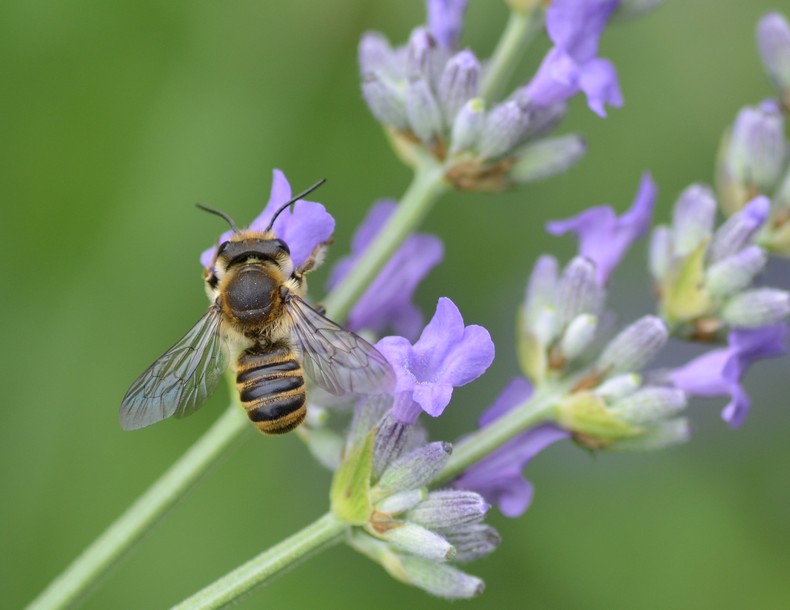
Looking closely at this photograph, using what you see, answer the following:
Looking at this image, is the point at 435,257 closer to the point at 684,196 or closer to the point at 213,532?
the point at 684,196

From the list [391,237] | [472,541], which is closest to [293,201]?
[391,237]

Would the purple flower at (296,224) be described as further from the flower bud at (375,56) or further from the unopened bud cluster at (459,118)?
the flower bud at (375,56)

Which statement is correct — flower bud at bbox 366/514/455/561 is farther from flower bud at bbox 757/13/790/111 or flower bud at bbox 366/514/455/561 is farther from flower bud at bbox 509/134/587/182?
flower bud at bbox 757/13/790/111

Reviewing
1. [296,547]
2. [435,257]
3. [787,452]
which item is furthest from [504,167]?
[787,452]

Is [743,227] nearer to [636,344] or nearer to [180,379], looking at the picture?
[636,344]

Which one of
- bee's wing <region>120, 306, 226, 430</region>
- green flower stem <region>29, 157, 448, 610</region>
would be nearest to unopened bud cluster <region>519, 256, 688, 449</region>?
green flower stem <region>29, 157, 448, 610</region>
